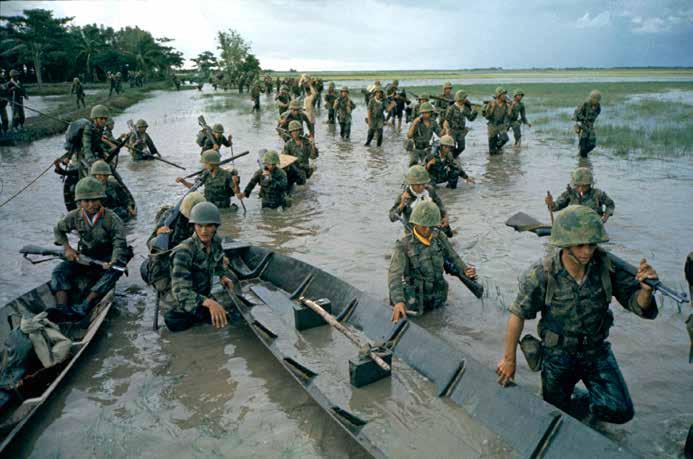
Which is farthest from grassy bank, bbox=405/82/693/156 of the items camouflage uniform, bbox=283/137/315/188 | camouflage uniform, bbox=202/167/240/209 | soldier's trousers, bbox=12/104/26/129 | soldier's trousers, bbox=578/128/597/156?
soldier's trousers, bbox=12/104/26/129

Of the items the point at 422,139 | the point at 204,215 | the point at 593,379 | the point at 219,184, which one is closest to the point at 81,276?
the point at 204,215

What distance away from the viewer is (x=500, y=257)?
28.5 ft

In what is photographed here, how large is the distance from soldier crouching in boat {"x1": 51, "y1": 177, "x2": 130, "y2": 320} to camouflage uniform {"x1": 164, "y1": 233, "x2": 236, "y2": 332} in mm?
1037

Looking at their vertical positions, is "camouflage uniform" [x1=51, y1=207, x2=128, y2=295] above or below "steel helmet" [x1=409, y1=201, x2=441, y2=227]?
below

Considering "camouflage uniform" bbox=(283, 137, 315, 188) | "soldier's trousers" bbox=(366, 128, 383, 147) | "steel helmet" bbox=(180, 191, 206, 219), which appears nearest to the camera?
"steel helmet" bbox=(180, 191, 206, 219)

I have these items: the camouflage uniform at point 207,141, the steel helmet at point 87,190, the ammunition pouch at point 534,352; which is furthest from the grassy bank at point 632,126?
the steel helmet at point 87,190

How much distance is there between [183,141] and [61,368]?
59.5 ft

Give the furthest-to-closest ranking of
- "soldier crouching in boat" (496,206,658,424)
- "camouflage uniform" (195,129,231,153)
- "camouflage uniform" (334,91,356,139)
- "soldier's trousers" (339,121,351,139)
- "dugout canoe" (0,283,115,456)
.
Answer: "soldier's trousers" (339,121,351,139) < "camouflage uniform" (334,91,356,139) < "camouflage uniform" (195,129,231,153) < "dugout canoe" (0,283,115,456) < "soldier crouching in boat" (496,206,658,424)

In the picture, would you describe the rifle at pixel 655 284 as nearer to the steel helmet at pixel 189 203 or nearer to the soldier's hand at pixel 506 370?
the soldier's hand at pixel 506 370

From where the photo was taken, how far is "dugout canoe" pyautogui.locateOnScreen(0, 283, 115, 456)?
4.52m

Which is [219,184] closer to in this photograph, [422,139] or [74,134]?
[74,134]

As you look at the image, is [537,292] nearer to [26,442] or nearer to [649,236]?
[26,442]

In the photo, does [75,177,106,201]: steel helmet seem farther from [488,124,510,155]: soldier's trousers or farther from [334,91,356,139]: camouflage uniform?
[334,91,356,139]: camouflage uniform

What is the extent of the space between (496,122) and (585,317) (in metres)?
13.2
